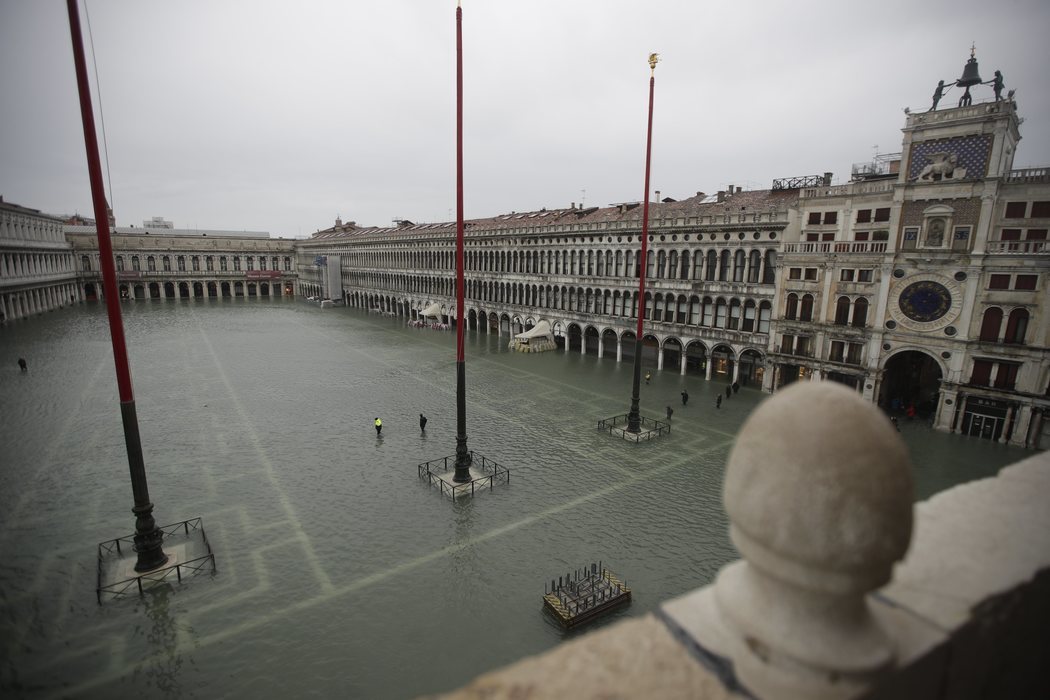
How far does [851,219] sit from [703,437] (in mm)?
17237

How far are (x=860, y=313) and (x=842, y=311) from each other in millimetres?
963

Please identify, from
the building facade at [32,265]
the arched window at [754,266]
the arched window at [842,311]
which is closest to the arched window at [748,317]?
the arched window at [754,266]

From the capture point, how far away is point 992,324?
26578 millimetres

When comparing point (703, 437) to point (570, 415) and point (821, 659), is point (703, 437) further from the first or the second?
point (821, 659)

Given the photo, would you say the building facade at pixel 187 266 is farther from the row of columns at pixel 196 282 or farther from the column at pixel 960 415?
the column at pixel 960 415

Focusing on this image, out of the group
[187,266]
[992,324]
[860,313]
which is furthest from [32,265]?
[992,324]

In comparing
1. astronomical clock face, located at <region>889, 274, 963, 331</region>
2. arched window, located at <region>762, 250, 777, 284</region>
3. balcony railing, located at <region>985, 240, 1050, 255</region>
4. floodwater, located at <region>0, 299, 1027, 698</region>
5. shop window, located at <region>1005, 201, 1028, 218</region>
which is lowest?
floodwater, located at <region>0, 299, 1027, 698</region>

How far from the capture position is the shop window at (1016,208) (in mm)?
25516

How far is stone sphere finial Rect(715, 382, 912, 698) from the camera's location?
2305 mm

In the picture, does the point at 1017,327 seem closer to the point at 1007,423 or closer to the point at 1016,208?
the point at 1007,423

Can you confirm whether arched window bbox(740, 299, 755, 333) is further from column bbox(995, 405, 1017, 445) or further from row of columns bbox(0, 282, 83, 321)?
row of columns bbox(0, 282, 83, 321)

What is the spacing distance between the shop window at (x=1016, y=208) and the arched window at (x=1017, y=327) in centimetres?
476

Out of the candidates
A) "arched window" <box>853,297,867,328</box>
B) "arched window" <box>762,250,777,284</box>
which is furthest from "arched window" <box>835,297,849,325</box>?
"arched window" <box>762,250,777,284</box>

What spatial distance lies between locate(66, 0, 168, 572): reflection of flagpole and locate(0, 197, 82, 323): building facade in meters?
63.1
